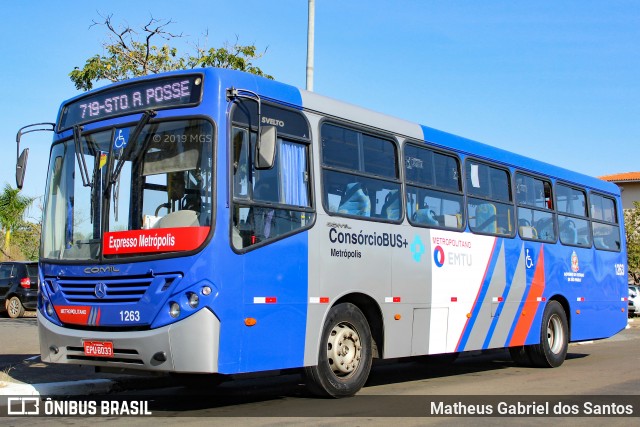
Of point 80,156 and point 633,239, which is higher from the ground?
point 633,239

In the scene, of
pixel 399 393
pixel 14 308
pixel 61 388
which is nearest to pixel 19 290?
A: pixel 14 308

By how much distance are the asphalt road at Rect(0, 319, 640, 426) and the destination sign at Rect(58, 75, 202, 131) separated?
3.26 meters

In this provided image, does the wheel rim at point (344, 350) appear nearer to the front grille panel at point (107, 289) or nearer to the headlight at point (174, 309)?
the headlight at point (174, 309)

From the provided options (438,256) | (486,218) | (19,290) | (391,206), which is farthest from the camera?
(19,290)

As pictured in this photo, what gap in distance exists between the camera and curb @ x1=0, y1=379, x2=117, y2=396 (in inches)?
352

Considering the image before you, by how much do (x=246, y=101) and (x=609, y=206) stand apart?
1062cm

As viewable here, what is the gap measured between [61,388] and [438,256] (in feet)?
17.2

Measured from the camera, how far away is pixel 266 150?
784 centimetres

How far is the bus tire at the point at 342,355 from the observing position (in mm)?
8914

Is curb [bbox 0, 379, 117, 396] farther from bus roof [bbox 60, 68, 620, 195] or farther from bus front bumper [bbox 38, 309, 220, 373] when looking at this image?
bus roof [bbox 60, 68, 620, 195]

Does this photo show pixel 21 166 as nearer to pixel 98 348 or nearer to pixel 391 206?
pixel 98 348

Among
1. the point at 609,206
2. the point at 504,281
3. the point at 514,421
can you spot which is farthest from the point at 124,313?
the point at 609,206

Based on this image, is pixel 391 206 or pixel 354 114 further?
pixel 391 206

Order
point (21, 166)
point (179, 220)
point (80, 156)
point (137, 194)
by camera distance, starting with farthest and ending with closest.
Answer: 1. point (21, 166)
2. point (80, 156)
3. point (137, 194)
4. point (179, 220)
